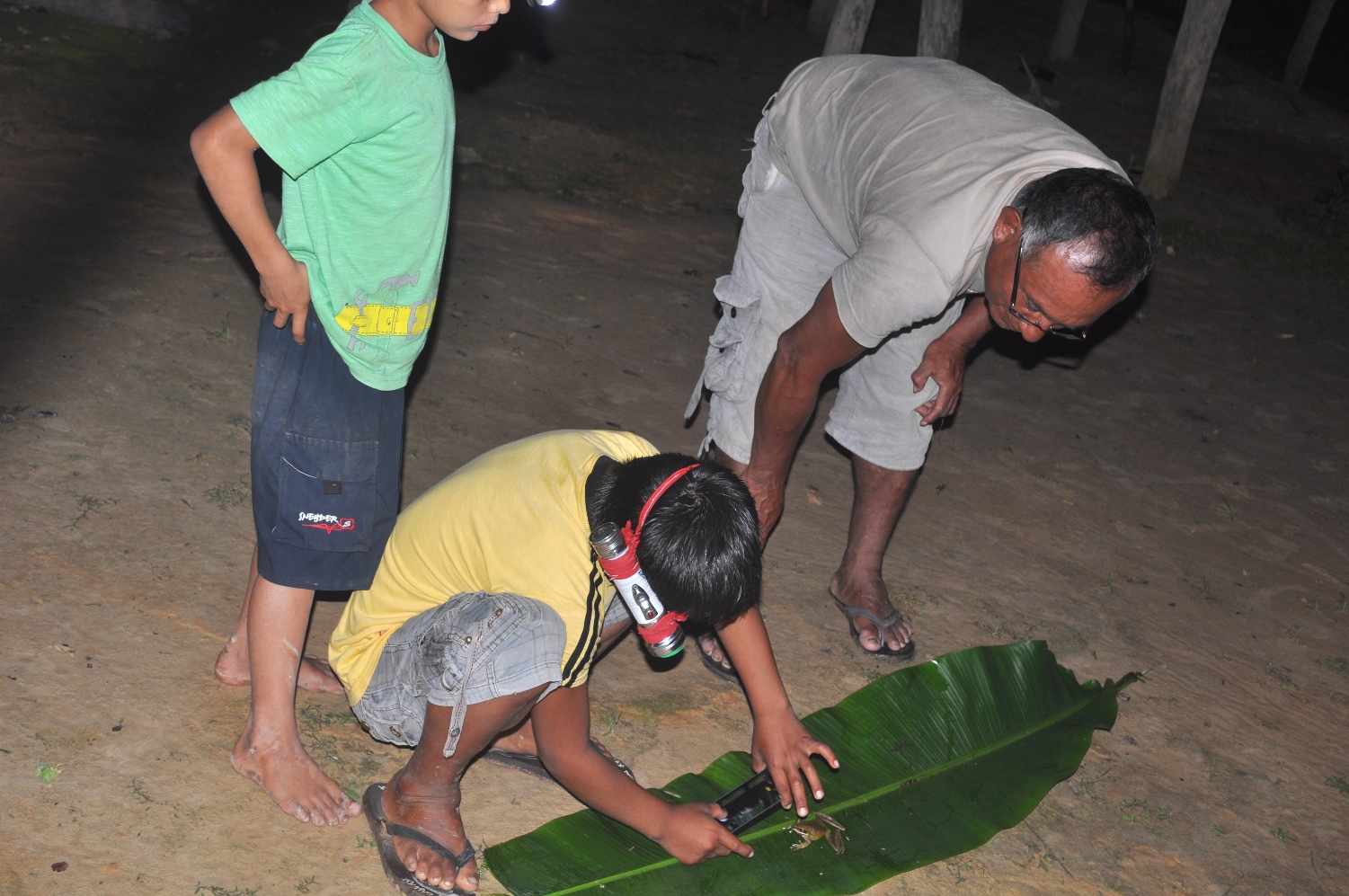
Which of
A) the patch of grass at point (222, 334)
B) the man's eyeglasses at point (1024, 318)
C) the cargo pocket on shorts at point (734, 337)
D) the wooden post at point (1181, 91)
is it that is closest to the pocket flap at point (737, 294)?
the cargo pocket on shorts at point (734, 337)

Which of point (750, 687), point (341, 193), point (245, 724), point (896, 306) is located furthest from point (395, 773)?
point (896, 306)

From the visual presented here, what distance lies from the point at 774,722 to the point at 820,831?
26 centimetres

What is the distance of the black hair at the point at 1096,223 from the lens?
1885mm

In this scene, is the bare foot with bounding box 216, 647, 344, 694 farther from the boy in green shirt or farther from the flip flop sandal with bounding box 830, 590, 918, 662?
the flip flop sandal with bounding box 830, 590, 918, 662

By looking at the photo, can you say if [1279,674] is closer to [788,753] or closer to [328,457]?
[788,753]

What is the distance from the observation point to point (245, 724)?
200 cm

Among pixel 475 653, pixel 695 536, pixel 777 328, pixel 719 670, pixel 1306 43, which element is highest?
pixel 695 536

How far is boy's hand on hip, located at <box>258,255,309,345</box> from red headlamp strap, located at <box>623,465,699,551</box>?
60 cm

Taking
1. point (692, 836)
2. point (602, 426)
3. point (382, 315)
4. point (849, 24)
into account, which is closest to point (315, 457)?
point (382, 315)

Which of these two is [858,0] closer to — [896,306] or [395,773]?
[896,306]

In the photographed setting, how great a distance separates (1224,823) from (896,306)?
50.8 inches

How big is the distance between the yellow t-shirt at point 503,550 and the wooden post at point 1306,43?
1212cm

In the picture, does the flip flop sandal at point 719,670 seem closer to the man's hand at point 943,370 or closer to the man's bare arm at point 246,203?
the man's hand at point 943,370

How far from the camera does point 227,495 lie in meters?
2.62
